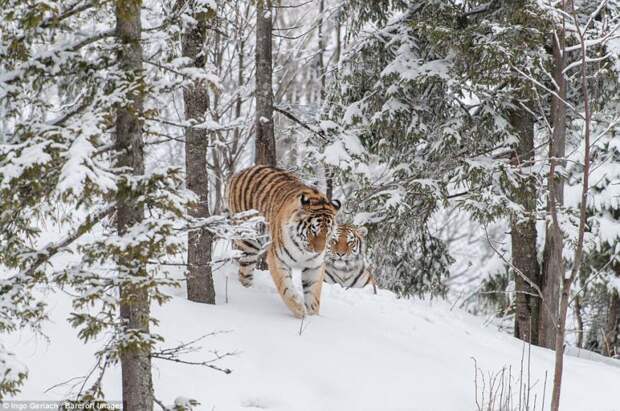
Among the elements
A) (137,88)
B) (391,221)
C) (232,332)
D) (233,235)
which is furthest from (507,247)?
(137,88)

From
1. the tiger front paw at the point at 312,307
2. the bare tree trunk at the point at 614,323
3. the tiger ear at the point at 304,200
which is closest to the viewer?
the tiger ear at the point at 304,200

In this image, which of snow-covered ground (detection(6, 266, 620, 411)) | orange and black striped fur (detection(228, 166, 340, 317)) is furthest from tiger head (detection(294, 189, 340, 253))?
snow-covered ground (detection(6, 266, 620, 411))

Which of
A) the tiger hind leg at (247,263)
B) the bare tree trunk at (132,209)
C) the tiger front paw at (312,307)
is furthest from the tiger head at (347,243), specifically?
the bare tree trunk at (132,209)

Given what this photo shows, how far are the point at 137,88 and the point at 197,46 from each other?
2.95 meters

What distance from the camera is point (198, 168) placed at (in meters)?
6.65

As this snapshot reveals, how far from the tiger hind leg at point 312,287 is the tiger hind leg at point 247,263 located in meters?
0.92

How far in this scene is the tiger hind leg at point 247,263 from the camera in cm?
817

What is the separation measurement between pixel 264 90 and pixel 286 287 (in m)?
3.08

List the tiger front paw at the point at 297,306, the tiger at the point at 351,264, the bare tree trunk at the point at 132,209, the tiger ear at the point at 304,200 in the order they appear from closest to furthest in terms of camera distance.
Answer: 1. the bare tree trunk at the point at 132,209
2. the tiger front paw at the point at 297,306
3. the tiger ear at the point at 304,200
4. the tiger at the point at 351,264

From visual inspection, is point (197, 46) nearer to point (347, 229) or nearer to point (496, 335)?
point (347, 229)

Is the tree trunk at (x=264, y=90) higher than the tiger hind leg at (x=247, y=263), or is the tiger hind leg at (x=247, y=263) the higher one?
the tree trunk at (x=264, y=90)

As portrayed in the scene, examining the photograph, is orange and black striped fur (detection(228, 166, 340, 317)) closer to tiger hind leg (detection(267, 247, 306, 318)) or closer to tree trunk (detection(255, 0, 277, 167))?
tiger hind leg (detection(267, 247, 306, 318))

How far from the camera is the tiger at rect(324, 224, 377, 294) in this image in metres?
9.74

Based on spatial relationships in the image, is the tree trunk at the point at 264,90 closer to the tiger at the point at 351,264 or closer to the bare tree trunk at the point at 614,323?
the tiger at the point at 351,264
